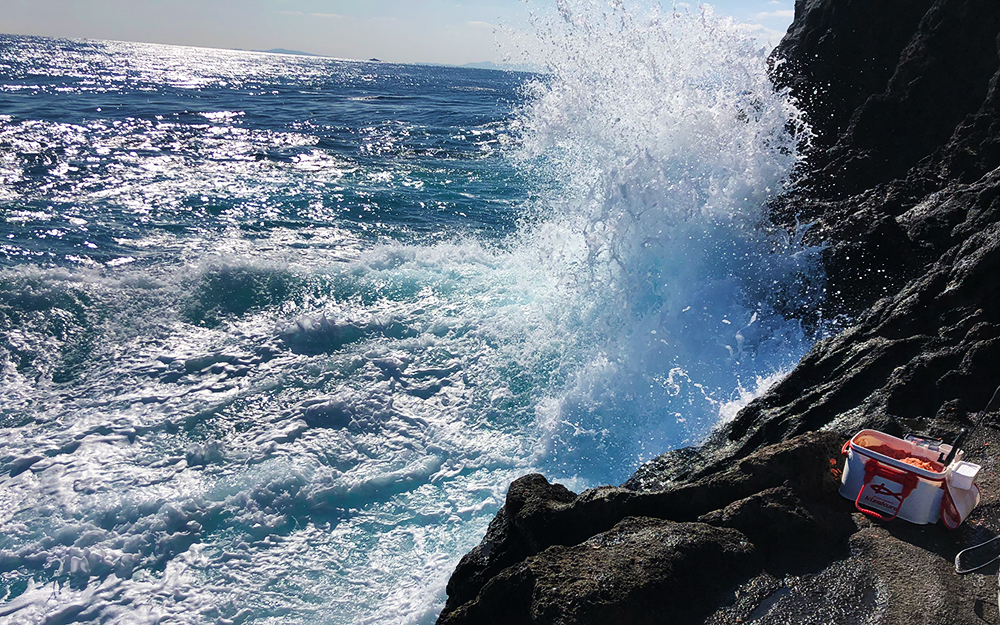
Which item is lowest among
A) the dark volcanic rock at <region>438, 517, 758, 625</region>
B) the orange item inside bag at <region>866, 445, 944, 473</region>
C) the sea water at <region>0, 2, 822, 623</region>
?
the dark volcanic rock at <region>438, 517, 758, 625</region>

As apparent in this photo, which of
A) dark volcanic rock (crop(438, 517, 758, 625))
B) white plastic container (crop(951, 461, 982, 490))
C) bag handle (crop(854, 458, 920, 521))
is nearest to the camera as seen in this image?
dark volcanic rock (crop(438, 517, 758, 625))

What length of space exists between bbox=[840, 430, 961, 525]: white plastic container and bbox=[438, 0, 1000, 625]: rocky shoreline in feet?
0.24

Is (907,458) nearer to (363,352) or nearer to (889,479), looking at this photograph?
(889,479)

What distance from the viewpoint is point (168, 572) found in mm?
4523

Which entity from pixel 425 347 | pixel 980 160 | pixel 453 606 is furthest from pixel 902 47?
pixel 453 606

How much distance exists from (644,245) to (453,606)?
5.59 meters

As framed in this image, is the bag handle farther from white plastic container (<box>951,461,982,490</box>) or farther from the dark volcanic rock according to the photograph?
the dark volcanic rock

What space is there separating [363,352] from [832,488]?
5.53 metres

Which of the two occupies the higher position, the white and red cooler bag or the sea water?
the sea water

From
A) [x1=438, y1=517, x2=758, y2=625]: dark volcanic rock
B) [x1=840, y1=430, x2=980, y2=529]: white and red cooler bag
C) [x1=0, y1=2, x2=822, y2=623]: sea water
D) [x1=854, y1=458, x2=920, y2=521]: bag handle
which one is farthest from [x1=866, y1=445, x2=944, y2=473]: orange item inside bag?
[x1=0, y1=2, x2=822, y2=623]: sea water

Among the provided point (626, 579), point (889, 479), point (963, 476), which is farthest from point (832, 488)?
point (626, 579)

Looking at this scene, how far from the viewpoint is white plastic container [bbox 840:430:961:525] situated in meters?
2.86

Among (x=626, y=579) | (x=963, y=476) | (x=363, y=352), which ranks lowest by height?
(x=626, y=579)

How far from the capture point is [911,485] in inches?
114
